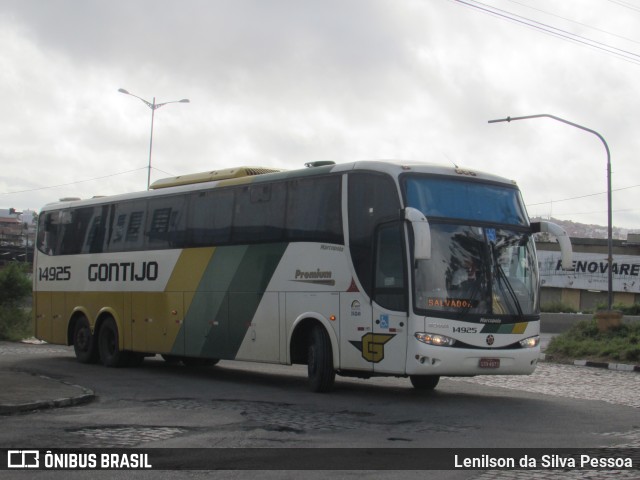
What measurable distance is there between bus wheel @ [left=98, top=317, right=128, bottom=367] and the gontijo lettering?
101 cm

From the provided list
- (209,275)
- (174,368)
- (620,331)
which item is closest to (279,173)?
(209,275)

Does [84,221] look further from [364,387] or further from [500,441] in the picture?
[500,441]

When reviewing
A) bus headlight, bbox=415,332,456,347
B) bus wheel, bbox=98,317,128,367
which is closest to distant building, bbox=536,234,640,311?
bus wheel, bbox=98,317,128,367

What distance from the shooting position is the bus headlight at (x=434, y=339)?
13.4m

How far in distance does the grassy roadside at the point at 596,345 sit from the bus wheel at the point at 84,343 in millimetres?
12472

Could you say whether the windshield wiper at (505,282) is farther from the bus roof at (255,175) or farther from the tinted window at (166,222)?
the tinted window at (166,222)

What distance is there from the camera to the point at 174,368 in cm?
2114

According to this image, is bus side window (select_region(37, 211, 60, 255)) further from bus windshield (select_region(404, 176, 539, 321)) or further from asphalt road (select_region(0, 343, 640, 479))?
bus windshield (select_region(404, 176, 539, 321))

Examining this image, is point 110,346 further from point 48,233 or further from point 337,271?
point 337,271

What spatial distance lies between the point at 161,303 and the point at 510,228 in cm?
819

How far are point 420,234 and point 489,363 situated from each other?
246 cm

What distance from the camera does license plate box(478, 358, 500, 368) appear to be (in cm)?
1359

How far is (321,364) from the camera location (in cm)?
1484

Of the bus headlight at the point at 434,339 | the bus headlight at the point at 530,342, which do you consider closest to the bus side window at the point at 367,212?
the bus headlight at the point at 434,339
